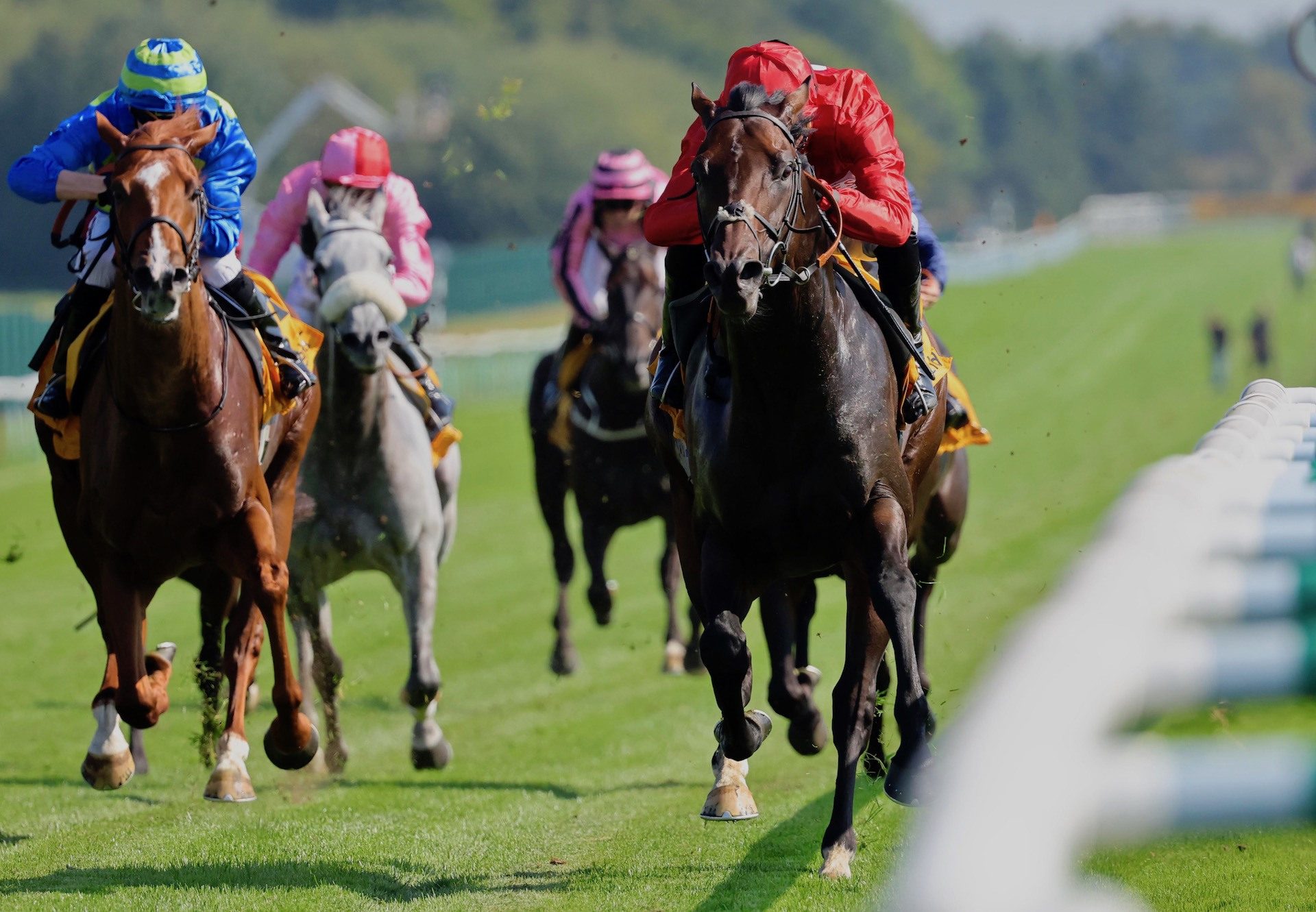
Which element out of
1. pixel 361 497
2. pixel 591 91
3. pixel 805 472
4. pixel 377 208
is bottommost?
pixel 591 91

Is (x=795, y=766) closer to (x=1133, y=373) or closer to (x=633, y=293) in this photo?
(x=633, y=293)

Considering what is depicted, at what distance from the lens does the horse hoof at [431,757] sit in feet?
26.2

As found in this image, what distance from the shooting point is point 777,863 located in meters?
5.77

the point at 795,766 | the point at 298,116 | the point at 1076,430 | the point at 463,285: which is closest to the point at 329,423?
Answer: the point at 795,766

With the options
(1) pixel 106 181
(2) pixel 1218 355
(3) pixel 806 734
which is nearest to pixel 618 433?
(3) pixel 806 734

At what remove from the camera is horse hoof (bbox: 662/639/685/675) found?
1090 cm

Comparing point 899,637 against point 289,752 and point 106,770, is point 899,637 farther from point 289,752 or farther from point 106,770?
point 106,770

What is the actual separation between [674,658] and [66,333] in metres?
5.26

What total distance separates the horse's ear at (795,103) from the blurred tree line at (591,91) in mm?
1599

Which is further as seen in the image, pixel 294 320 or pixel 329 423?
pixel 329 423

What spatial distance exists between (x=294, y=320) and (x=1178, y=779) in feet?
19.7

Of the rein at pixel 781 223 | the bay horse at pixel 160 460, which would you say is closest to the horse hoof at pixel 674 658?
the bay horse at pixel 160 460

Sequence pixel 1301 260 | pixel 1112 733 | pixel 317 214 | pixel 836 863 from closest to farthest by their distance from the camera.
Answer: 1. pixel 1112 733
2. pixel 836 863
3. pixel 317 214
4. pixel 1301 260

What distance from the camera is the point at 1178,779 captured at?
153 cm
